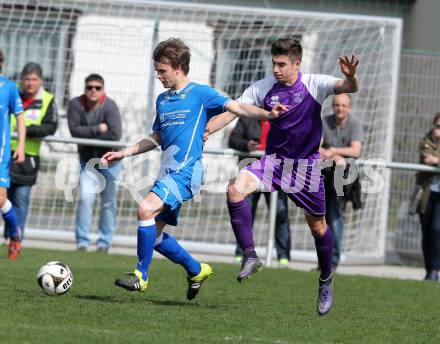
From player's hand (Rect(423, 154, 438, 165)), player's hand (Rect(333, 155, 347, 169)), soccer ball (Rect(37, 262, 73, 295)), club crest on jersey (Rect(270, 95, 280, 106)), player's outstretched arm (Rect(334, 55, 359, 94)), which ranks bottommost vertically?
soccer ball (Rect(37, 262, 73, 295))

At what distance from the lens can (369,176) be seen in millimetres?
12930

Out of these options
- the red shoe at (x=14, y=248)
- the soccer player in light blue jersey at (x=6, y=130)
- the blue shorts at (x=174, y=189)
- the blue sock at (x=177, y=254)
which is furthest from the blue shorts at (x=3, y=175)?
the blue shorts at (x=174, y=189)

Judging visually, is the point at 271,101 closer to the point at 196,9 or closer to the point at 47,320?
the point at 47,320

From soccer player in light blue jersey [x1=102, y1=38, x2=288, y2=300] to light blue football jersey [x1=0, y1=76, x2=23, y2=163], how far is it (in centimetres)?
312

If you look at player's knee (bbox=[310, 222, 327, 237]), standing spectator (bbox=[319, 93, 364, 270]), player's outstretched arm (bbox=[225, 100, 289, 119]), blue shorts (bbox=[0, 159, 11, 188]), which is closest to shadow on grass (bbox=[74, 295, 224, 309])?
player's knee (bbox=[310, 222, 327, 237])

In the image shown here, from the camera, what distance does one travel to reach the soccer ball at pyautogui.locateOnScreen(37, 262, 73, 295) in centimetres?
771

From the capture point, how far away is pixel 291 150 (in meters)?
7.96

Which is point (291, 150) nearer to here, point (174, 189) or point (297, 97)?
point (297, 97)

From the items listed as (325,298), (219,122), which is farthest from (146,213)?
(325,298)

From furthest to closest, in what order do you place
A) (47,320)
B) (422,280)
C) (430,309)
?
1. (422,280)
2. (430,309)
3. (47,320)

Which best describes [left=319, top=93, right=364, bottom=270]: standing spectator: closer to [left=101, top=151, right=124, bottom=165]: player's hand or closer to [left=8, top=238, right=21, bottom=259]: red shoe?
[left=8, top=238, right=21, bottom=259]: red shoe

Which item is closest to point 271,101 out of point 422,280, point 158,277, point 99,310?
point 99,310

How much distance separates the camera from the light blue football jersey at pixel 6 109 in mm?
10852

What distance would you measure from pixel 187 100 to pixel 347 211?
617 cm
